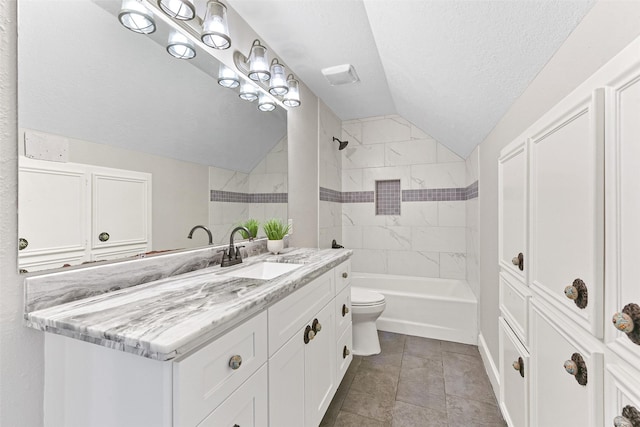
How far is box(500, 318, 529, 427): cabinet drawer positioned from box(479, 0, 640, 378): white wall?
603mm

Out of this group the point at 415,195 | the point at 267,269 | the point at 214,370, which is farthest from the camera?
the point at 415,195

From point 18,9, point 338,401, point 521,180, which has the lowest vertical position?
point 338,401

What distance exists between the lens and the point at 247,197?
73.5 inches

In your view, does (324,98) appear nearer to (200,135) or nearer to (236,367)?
(200,135)

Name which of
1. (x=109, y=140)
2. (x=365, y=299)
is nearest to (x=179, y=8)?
(x=109, y=140)

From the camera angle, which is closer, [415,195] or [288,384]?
[288,384]

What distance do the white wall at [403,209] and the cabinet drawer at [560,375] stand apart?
2402mm

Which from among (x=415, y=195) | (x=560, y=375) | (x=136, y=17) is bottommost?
(x=560, y=375)

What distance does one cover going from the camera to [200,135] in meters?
1.53

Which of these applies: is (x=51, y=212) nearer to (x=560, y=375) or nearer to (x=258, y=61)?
(x=258, y=61)

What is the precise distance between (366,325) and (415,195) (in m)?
1.77

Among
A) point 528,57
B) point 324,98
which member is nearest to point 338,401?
point 528,57

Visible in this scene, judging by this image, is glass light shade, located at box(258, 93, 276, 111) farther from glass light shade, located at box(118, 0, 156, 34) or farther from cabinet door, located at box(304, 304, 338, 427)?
cabinet door, located at box(304, 304, 338, 427)

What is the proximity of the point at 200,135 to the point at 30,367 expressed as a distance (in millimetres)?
1165
